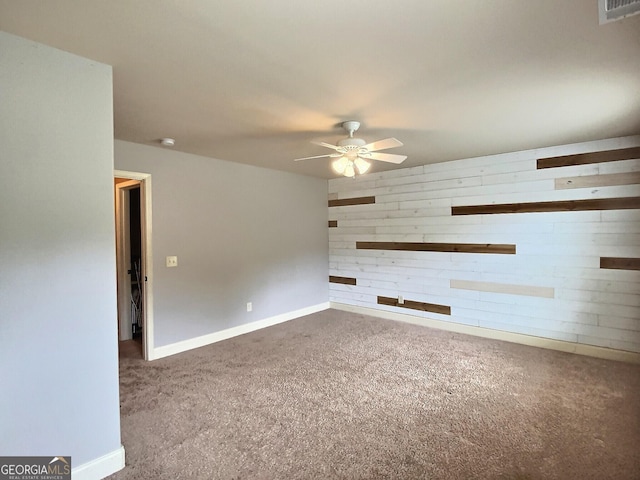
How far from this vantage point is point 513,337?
405 cm

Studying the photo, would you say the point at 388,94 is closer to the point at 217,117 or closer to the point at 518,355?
the point at 217,117

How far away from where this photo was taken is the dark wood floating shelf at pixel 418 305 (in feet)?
15.1

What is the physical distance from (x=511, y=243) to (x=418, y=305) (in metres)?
1.53

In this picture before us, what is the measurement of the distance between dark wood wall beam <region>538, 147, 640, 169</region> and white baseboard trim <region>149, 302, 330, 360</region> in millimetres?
3858

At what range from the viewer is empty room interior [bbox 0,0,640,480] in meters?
1.59

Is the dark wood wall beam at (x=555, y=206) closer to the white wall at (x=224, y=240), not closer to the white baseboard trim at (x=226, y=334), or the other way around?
the white wall at (x=224, y=240)

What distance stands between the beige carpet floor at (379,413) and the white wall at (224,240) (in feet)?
1.97

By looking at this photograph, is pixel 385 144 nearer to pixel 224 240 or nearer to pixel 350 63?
pixel 350 63

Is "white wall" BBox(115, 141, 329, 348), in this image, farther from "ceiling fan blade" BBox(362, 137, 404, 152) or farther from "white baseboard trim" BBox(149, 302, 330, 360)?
"ceiling fan blade" BBox(362, 137, 404, 152)

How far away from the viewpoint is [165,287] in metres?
3.70

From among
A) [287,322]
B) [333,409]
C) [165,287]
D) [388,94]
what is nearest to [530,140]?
[388,94]

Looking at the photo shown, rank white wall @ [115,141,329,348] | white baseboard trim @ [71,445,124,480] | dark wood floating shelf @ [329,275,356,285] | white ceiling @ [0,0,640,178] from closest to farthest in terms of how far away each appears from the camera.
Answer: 1. white ceiling @ [0,0,640,178]
2. white baseboard trim @ [71,445,124,480]
3. white wall @ [115,141,329,348]
4. dark wood floating shelf @ [329,275,356,285]

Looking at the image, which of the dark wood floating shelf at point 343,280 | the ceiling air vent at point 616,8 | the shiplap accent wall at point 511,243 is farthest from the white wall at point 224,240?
the ceiling air vent at point 616,8

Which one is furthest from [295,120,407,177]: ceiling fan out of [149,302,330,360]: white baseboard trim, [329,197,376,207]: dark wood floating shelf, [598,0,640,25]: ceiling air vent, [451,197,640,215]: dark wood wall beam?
[149,302,330,360]: white baseboard trim
